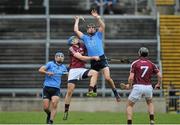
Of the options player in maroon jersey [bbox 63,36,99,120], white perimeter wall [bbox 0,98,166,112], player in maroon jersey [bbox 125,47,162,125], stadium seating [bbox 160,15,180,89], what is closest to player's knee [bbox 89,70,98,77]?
player in maroon jersey [bbox 63,36,99,120]

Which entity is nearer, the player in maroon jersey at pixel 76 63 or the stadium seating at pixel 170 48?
the player in maroon jersey at pixel 76 63

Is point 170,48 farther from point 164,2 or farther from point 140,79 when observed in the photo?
point 140,79

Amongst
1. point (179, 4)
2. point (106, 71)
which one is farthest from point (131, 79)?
point (179, 4)

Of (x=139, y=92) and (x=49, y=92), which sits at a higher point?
(x=139, y=92)

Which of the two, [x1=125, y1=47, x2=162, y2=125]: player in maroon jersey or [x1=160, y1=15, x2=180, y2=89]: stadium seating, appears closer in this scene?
[x1=125, y1=47, x2=162, y2=125]: player in maroon jersey

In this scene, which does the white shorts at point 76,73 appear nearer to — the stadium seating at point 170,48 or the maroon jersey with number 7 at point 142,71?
the maroon jersey with number 7 at point 142,71

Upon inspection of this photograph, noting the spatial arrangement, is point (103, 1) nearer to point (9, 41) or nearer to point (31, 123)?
point (9, 41)

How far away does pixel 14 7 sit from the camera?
41.2m

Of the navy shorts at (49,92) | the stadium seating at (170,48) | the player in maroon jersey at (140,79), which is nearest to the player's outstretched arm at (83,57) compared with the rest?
the navy shorts at (49,92)

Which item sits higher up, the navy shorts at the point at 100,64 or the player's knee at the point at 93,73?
the navy shorts at the point at 100,64

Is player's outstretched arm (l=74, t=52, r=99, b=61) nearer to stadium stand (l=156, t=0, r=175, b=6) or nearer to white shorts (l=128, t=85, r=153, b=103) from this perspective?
white shorts (l=128, t=85, r=153, b=103)

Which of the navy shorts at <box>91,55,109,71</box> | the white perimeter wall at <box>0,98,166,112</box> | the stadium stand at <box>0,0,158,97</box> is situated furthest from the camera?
the stadium stand at <box>0,0,158,97</box>

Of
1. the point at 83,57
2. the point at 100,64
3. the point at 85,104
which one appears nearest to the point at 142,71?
the point at 100,64

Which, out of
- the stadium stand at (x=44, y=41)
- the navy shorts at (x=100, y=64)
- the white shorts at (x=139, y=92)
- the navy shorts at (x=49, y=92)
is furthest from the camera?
the stadium stand at (x=44, y=41)
